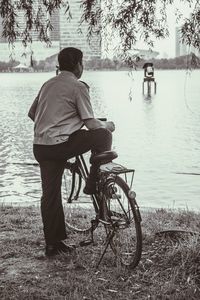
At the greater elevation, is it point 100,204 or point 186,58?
point 186,58

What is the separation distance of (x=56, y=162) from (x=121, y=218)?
2.44ft

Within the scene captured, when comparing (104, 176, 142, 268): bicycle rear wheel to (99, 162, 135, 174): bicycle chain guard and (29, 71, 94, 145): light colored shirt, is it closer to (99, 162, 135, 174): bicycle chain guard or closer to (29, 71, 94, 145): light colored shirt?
(99, 162, 135, 174): bicycle chain guard

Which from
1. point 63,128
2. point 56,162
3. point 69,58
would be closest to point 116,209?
point 56,162

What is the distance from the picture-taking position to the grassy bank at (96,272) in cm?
405

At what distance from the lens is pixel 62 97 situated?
464cm

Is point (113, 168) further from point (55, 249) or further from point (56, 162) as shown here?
point (55, 249)

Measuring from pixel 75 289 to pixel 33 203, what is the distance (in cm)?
342

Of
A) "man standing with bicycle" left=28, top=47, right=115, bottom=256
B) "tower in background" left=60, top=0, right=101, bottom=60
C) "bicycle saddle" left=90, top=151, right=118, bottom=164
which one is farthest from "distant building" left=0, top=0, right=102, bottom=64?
"bicycle saddle" left=90, top=151, right=118, bottom=164

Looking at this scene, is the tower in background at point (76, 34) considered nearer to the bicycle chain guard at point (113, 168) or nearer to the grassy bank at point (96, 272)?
the bicycle chain guard at point (113, 168)

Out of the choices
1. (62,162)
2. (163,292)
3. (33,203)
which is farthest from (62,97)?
(33,203)

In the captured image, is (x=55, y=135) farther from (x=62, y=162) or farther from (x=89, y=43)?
(x=89, y=43)

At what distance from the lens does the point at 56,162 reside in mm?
4824

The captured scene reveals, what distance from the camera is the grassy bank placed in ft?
13.3

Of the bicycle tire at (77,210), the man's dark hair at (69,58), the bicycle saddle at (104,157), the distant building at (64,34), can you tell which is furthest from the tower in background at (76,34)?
the bicycle saddle at (104,157)
